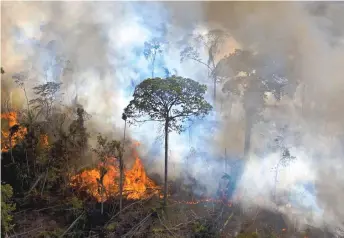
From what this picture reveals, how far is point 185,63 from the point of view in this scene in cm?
3947

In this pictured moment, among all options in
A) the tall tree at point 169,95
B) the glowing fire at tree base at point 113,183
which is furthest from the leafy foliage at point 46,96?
the tall tree at point 169,95

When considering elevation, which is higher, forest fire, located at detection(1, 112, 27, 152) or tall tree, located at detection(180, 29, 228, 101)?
tall tree, located at detection(180, 29, 228, 101)

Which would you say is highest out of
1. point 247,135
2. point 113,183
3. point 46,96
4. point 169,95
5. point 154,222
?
point 46,96

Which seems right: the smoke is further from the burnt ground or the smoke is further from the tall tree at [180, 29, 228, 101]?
the burnt ground

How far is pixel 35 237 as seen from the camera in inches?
930

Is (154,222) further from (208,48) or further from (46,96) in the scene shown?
(208,48)

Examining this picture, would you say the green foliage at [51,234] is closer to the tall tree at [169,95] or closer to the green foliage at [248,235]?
the tall tree at [169,95]

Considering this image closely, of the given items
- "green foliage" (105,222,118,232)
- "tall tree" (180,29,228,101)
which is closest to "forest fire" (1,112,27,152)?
"green foliage" (105,222,118,232)

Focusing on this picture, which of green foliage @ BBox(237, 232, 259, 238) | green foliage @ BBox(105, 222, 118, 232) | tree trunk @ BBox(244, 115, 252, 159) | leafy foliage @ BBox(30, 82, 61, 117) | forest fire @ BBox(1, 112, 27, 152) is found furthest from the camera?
leafy foliage @ BBox(30, 82, 61, 117)

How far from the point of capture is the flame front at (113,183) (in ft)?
91.7

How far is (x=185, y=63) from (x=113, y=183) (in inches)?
639

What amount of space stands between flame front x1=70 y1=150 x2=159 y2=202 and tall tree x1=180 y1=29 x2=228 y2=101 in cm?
1414

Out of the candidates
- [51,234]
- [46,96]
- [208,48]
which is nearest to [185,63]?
[208,48]

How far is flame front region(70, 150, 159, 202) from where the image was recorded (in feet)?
91.7
